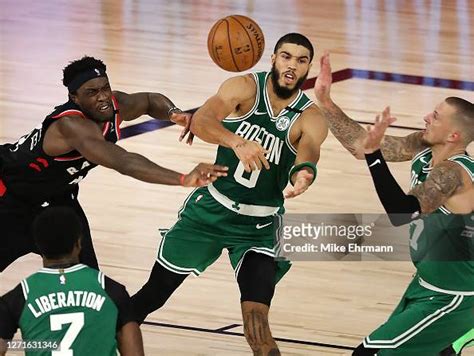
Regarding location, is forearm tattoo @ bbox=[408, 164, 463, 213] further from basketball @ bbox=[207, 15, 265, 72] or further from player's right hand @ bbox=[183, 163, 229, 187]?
basketball @ bbox=[207, 15, 265, 72]

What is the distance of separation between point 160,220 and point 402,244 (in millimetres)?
1802

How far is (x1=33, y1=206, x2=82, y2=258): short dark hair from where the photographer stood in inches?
201

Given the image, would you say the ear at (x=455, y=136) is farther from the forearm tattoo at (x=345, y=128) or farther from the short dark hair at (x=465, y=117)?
the forearm tattoo at (x=345, y=128)

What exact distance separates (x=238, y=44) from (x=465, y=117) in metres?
2.20

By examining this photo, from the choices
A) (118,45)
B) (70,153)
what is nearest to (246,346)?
(70,153)

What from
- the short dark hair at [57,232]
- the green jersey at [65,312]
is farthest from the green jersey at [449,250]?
the short dark hair at [57,232]

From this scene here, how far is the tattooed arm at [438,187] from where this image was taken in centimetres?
639

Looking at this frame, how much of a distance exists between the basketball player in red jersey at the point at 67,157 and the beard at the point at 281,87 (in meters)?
0.53

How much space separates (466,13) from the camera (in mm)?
18109

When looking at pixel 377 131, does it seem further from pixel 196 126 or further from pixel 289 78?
pixel 196 126

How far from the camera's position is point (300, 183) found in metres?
6.82

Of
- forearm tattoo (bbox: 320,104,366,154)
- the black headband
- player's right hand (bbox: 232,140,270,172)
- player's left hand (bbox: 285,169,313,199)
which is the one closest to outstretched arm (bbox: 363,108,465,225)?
player's left hand (bbox: 285,169,313,199)

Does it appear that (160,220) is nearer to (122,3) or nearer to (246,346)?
(246,346)

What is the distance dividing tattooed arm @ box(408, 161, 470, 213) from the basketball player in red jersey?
132cm
